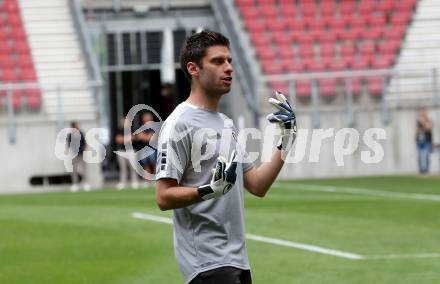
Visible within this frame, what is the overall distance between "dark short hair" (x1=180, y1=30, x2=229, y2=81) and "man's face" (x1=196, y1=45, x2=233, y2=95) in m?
0.03

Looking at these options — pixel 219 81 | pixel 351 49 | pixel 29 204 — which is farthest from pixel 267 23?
pixel 219 81

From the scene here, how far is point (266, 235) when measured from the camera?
52.0 feet

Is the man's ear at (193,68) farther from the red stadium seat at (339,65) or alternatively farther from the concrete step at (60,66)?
the concrete step at (60,66)

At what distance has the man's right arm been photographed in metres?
5.89

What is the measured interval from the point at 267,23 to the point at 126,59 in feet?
15.7

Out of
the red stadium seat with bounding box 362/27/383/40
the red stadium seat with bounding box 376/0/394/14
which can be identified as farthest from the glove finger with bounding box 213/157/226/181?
the red stadium seat with bounding box 376/0/394/14

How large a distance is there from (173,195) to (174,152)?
0.24 metres

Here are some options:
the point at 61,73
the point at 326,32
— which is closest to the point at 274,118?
the point at 61,73

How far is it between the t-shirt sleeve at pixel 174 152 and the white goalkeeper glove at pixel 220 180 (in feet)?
0.75

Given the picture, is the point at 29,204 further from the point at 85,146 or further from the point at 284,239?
the point at 284,239

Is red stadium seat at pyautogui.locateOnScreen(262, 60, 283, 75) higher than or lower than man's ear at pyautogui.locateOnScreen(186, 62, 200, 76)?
higher

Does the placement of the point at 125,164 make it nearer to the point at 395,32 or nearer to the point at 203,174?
the point at 395,32

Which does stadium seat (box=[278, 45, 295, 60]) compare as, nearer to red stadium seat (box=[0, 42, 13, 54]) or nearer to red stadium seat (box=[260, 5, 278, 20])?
red stadium seat (box=[260, 5, 278, 20])

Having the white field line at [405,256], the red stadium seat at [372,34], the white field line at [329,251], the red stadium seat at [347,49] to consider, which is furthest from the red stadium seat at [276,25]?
the white field line at [405,256]
